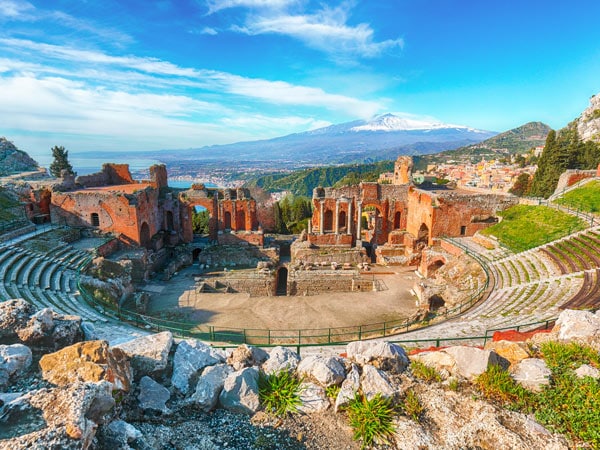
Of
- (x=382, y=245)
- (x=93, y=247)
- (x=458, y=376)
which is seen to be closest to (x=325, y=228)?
(x=382, y=245)

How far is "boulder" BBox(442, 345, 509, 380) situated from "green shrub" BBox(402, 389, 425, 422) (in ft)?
3.85

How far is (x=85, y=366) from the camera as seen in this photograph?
5.05 metres

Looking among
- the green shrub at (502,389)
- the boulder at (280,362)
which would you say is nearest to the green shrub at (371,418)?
the boulder at (280,362)

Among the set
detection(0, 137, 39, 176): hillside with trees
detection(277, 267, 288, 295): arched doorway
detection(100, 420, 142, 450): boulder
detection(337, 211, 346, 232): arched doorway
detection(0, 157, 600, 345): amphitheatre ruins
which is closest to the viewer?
detection(100, 420, 142, 450): boulder

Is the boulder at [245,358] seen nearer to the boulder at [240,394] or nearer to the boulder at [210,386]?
the boulder at [210,386]

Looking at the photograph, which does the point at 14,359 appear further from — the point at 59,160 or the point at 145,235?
the point at 59,160

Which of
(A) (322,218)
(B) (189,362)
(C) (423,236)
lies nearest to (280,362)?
(B) (189,362)

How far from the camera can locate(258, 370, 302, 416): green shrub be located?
232 inches

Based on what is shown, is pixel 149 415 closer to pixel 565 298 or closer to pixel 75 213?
pixel 565 298

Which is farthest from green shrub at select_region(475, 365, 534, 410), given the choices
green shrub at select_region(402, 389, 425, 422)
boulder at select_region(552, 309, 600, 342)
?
boulder at select_region(552, 309, 600, 342)

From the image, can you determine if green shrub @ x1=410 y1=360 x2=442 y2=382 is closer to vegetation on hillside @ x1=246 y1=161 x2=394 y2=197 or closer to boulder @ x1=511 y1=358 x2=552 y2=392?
boulder @ x1=511 y1=358 x2=552 y2=392

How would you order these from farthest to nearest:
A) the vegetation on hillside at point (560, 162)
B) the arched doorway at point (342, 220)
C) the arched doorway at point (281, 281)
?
the vegetation on hillside at point (560, 162), the arched doorway at point (342, 220), the arched doorway at point (281, 281)

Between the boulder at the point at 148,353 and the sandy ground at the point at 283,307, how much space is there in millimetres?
10999

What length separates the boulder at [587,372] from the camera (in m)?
5.91
